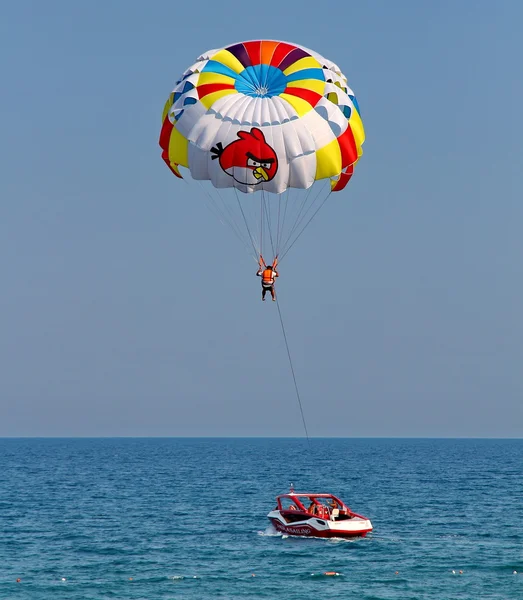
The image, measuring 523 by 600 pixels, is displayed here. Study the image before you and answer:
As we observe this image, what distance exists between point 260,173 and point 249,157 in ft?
3.01

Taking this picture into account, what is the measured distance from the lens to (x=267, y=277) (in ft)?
141

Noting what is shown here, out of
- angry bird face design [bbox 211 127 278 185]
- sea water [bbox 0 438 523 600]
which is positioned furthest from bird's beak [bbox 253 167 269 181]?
sea water [bbox 0 438 523 600]

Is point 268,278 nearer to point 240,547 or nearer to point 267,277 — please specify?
point 267,277

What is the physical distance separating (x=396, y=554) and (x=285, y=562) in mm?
6574

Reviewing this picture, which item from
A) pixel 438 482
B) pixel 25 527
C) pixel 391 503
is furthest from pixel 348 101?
pixel 438 482

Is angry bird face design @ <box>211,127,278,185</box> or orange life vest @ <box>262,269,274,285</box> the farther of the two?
angry bird face design @ <box>211,127,278,185</box>

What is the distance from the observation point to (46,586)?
44.5 m

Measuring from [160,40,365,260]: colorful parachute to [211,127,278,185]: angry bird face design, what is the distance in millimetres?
44

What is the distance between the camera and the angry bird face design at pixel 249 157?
142 feet

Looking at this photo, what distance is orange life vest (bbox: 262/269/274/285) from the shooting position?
43094 mm

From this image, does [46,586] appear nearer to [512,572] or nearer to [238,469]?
[512,572]

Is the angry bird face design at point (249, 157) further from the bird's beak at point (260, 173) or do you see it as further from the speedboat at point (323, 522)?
the speedboat at point (323, 522)

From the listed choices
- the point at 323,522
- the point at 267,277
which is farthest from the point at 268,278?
the point at 323,522

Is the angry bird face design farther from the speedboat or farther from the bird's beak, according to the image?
the speedboat
